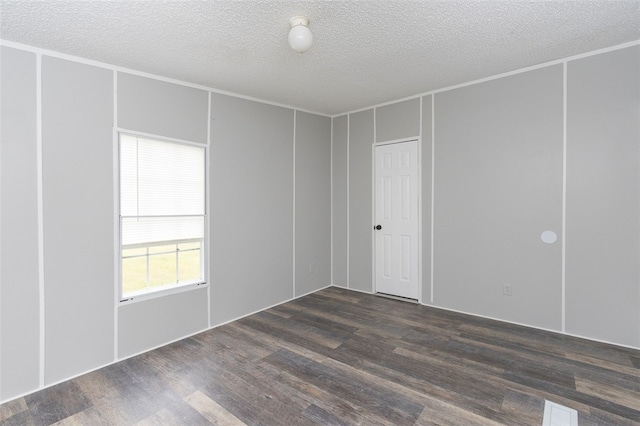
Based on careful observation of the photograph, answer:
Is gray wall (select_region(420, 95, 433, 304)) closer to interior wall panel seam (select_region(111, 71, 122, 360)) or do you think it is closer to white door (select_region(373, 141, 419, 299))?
white door (select_region(373, 141, 419, 299))

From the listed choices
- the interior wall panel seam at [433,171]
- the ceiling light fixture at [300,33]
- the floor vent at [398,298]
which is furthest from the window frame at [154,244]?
the interior wall panel seam at [433,171]

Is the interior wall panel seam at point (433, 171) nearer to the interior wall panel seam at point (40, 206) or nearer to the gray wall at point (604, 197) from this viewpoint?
the gray wall at point (604, 197)

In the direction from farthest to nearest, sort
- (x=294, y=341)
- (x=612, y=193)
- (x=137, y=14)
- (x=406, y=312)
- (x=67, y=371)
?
(x=406, y=312) < (x=294, y=341) < (x=612, y=193) < (x=67, y=371) < (x=137, y=14)

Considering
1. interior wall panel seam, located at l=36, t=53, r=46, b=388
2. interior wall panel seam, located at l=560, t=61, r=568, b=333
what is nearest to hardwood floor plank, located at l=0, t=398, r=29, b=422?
interior wall panel seam, located at l=36, t=53, r=46, b=388

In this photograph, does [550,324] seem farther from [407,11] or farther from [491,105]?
[407,11]

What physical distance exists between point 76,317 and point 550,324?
4428 mm

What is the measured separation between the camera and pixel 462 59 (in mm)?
3004

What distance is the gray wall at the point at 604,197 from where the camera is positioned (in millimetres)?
2827

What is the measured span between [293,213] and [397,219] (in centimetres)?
145

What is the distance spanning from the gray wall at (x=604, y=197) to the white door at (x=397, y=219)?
164 cm

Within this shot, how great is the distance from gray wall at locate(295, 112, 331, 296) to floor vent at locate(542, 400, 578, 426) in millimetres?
3067

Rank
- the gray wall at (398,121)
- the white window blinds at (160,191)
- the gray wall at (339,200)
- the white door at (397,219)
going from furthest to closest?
the gray wall at (339,200) → the white door at (397,219) → the gray wall at (398,121) → the white window blinds at (160,191)

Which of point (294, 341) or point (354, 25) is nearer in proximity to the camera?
point (354, 25)

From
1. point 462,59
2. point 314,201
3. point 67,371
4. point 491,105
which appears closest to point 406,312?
point 314,201
